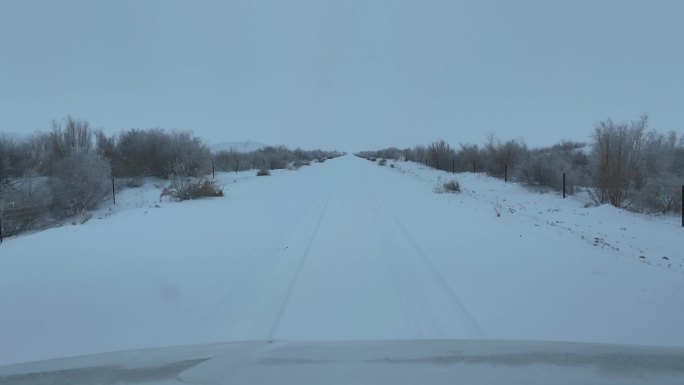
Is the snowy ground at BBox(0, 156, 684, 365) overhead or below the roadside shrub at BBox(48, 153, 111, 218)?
below

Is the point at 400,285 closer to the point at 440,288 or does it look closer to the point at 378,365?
the point at 440,288

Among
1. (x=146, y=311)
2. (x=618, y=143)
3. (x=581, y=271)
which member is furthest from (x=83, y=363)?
(x=618, y=143)

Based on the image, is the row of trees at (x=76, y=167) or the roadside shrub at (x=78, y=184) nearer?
the row of trees at (x=76, y=167)

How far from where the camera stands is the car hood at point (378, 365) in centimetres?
332

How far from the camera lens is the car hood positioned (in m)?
3.32

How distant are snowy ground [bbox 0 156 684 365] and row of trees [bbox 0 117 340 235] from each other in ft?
21.6

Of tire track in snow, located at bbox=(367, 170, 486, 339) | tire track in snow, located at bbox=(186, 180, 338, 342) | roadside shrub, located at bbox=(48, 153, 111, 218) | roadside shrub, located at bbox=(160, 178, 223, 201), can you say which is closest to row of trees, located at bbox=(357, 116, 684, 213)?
tire track in snow, located at bbox=(367, 170, 486, 339)

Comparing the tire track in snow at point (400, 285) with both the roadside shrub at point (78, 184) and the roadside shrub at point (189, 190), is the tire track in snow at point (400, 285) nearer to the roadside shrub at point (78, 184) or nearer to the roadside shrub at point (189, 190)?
the roadside shrub at point (189, 190)

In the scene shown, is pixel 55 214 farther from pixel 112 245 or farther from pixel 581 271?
pixel 581 271

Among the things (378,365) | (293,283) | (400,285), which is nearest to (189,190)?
(293,283)

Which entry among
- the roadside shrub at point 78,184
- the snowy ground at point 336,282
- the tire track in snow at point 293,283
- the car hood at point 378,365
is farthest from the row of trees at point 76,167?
the car hood at point 378,365

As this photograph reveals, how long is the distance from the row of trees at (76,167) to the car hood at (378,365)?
1418cm

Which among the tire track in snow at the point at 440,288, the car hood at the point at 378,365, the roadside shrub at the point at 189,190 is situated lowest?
the tire track in snow at the point at 440,288

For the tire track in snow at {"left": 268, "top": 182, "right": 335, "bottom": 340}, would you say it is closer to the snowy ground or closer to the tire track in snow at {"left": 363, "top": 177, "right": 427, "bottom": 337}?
the snowy ground
